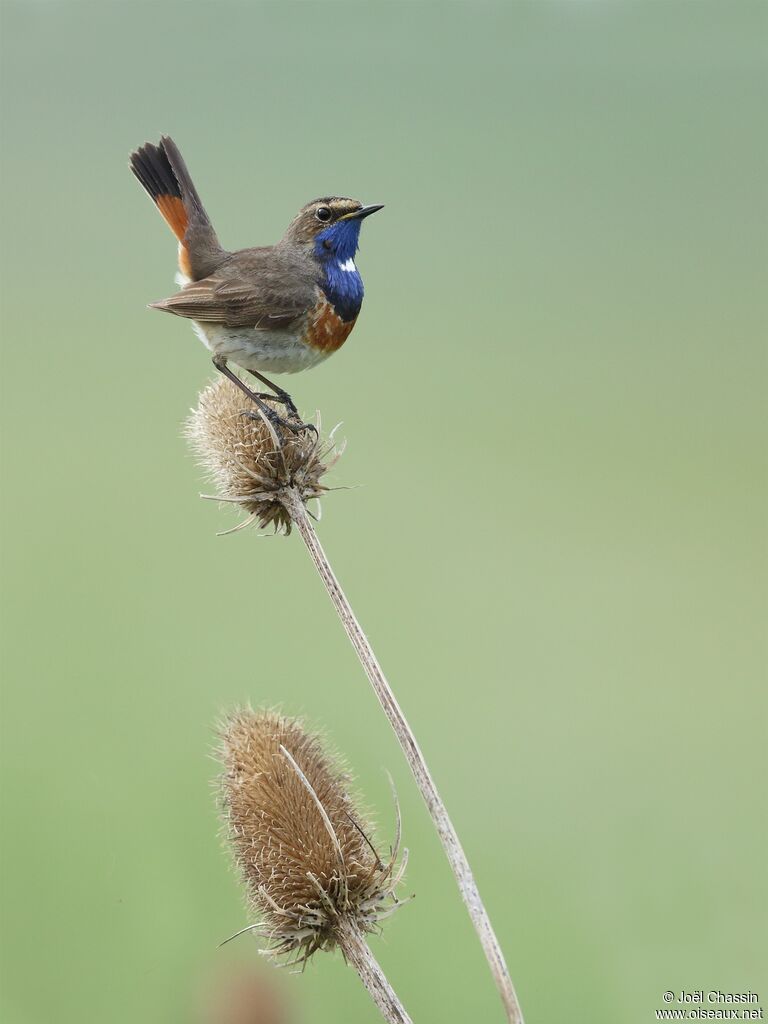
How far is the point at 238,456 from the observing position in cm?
367

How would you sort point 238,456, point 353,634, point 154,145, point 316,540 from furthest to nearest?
point 154,145 → point 238,456 → point 316,540 → point 353,634

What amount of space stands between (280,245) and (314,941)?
2.77m

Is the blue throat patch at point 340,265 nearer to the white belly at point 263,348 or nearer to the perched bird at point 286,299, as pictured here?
the perched bird at point 286,299

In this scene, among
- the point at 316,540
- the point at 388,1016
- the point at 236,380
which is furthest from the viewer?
the point at 236,380

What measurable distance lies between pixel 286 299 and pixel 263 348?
22 cm

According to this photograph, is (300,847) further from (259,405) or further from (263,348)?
(263,348)

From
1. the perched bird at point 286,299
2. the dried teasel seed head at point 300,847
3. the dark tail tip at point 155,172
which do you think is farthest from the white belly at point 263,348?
the dried teasel seed head at point 300,847

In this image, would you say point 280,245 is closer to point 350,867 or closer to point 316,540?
point 316,540

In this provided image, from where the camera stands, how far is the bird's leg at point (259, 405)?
3.82 m

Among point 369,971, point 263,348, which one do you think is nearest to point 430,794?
point 369,971

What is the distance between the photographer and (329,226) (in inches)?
170

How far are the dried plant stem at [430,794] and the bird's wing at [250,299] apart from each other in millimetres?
1291

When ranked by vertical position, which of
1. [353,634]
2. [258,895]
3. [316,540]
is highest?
[316,540]

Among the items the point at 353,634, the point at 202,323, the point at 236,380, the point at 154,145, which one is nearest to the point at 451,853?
the point at 353,634
